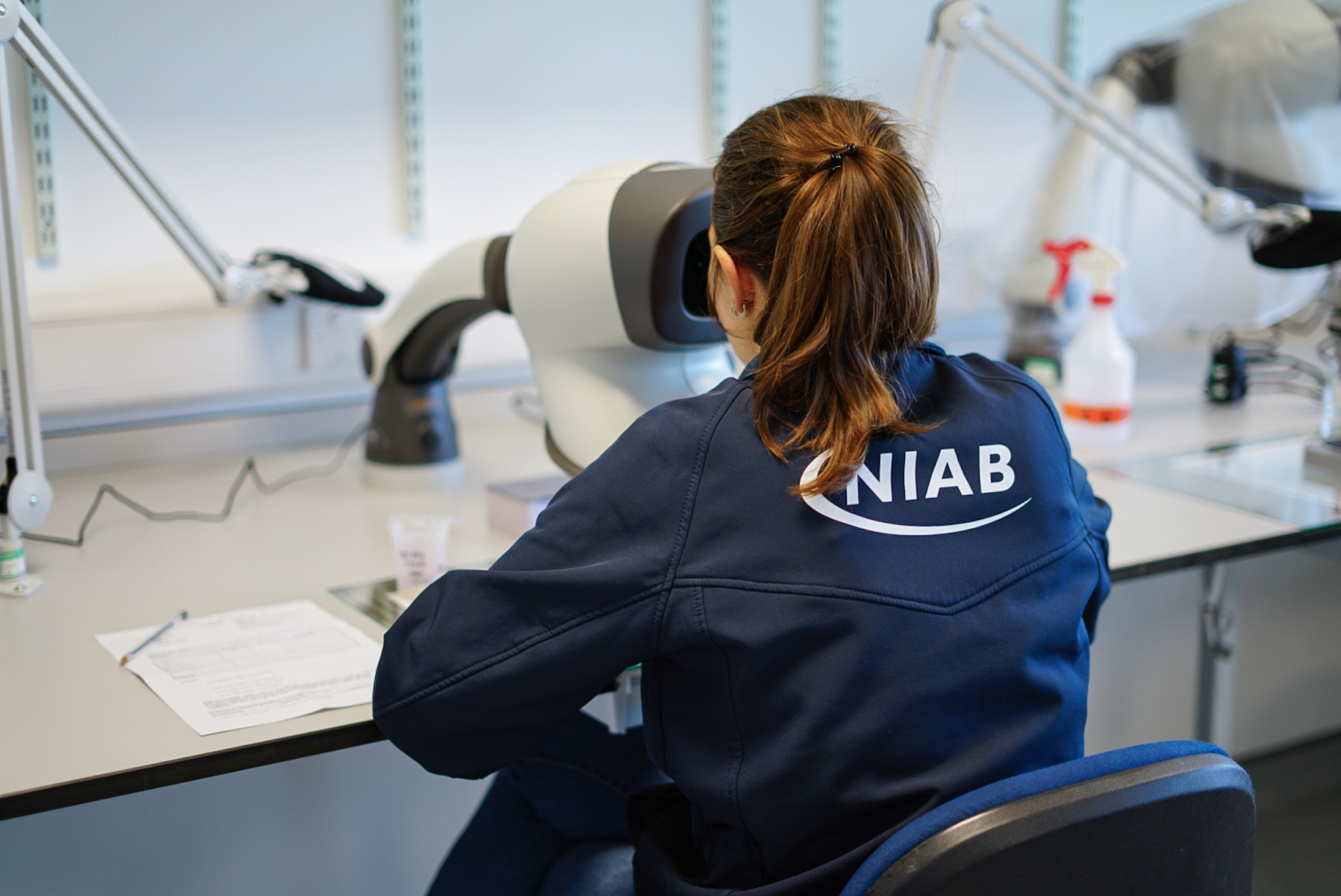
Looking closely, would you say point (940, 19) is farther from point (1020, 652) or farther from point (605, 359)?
point (1020, 652)

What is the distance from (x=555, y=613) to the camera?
31.5 inches

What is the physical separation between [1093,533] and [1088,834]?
37 cm

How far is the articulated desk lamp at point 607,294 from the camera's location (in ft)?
3.59

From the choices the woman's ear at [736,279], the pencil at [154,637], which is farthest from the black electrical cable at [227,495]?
the woman's ear at [736,279]

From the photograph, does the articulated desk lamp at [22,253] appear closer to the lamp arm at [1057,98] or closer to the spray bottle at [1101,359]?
the lamp arm at [1057,98]

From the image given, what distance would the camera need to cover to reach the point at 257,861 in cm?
143

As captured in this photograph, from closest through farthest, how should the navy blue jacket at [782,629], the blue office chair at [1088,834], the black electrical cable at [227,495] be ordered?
the blue office chair at [1088,834] → the navy blue jacket at [782,629] → the black electrical cable at [227,495]

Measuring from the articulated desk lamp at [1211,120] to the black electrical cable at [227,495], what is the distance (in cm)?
97

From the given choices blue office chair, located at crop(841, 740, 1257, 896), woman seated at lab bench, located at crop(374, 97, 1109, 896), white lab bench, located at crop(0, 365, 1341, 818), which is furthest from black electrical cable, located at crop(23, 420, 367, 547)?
blue office chair, located at crop(841, 740, 1257, 896)

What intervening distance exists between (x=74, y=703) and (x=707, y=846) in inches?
20.4

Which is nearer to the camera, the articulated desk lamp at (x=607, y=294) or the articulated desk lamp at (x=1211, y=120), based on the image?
the articulated desk lamp at (x=607, y=294)

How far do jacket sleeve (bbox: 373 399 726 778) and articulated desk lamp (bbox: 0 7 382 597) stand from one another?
1.75ft

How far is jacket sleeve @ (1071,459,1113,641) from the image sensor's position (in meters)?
0.99

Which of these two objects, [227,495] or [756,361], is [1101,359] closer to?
[756,361]
